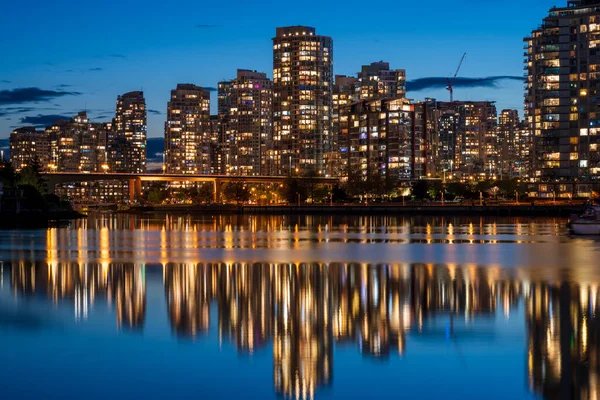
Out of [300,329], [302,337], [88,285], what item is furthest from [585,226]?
[302,337]

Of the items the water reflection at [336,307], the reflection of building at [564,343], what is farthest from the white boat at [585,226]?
the reflection of building at [564,343]

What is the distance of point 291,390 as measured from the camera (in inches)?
745

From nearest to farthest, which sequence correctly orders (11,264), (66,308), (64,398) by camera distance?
1. (64,398)
2. (66,308)
3. (11,264)

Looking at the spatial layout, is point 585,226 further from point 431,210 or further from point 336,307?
point 431,210

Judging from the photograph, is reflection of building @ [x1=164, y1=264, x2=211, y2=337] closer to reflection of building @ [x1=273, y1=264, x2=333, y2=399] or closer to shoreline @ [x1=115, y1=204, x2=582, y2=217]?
reflection of building @ [x1=273, y1=264, x2=333, y2=399]

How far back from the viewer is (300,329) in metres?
25.8

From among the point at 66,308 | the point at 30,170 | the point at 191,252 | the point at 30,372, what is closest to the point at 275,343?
the point at 30,372

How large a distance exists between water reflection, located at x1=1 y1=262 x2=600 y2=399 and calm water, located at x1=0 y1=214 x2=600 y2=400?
69mm

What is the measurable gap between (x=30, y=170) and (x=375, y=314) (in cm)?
15167

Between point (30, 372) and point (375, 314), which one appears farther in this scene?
point (375, 314)

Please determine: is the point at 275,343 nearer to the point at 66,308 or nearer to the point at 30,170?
the point at 66,308

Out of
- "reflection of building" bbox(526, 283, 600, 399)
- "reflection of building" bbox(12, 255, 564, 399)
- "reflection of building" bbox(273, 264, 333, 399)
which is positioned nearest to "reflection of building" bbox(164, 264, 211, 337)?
"reflection of building" bbox(12, 255, 564, 399)

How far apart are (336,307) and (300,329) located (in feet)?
15.5

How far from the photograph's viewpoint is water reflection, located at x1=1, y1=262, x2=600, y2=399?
21547mm
